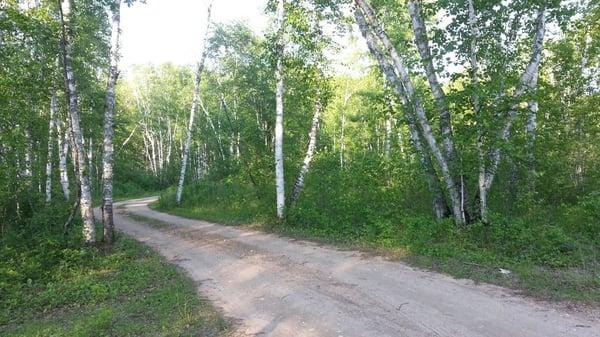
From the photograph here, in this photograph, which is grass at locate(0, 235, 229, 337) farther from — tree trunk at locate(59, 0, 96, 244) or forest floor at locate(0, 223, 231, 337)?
tree trunk at locate(59, 0, 96, 244)

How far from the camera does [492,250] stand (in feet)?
30.5

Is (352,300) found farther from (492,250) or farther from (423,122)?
(423,122)

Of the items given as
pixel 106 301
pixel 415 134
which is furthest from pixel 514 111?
pixel 106 301

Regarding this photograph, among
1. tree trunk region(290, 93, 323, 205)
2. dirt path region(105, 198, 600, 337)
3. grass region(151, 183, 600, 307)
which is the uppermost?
tree trunk region(290, 93, 323, 205)

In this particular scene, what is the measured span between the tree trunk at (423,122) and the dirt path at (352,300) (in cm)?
309

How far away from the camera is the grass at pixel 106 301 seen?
6.02 m

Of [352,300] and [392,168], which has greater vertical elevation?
[392,168]

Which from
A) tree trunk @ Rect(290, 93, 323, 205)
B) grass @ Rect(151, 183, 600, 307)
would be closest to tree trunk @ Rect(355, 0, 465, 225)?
grass @ Rect(151, 183, 600, 307)

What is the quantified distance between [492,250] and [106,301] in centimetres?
801

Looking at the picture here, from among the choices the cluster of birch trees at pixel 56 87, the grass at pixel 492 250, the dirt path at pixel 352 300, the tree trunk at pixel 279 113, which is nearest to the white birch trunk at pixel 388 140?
the grass at pixel 492 250

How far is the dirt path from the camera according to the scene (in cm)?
542

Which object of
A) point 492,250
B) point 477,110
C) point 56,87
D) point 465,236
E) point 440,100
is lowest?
point 492,250

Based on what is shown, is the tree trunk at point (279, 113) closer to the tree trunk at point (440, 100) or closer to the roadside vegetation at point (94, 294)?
the roadside vegetation at point (94, 294)

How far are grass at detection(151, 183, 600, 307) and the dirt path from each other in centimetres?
65
